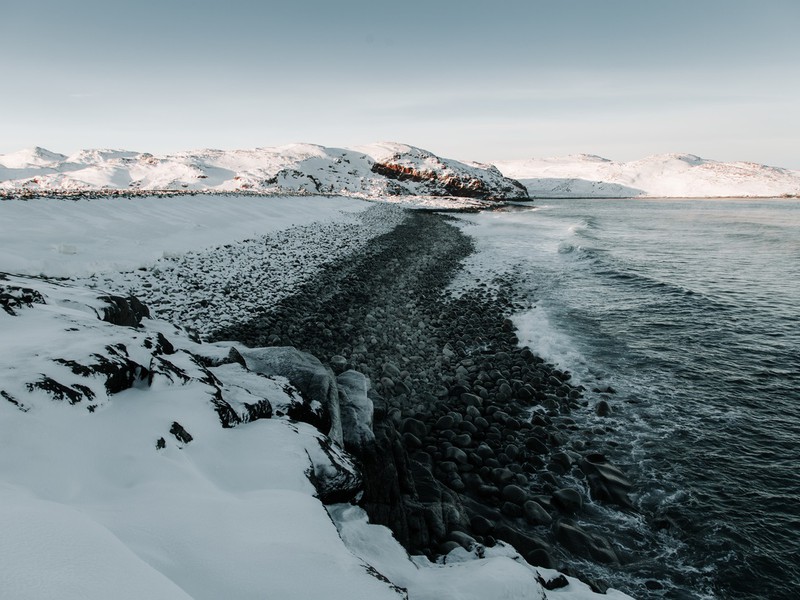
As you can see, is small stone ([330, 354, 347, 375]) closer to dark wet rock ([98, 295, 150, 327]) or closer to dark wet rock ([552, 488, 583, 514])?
dark wet rock ([98, 295, 150, 327])

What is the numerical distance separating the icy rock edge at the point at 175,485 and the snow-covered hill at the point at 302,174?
69370 millimetres

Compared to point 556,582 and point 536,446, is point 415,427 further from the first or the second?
point 556,582

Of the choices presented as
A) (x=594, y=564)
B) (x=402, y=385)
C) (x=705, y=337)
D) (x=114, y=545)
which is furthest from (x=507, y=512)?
(x=705, y=337)

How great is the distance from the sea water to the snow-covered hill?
205ft

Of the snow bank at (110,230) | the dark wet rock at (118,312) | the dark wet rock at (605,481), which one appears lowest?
the dark wet rock at (605,481)

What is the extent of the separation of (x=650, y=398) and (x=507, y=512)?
19.4 feet

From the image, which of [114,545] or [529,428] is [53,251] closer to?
[114,545]

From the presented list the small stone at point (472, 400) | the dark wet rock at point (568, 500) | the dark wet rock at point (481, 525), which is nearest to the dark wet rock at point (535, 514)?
the dark wet rock at point (568, 500)

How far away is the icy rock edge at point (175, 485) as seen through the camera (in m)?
2.58

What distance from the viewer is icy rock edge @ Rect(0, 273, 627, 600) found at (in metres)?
2.58

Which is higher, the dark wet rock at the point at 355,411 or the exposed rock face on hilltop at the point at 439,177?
the exposed rock face on hilltop at the point at 439,177

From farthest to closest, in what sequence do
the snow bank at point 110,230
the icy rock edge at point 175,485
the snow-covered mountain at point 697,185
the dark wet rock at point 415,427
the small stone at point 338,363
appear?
the snow-covered mountain at point 697,185 → the snow bank at point 110,230 → the small stone at point 338,363 → the dark wet rock at point 415,427 → the icy rock edge at point 175,485

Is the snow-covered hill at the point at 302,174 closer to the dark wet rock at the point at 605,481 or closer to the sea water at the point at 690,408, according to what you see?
the sea water at the point at 690,408

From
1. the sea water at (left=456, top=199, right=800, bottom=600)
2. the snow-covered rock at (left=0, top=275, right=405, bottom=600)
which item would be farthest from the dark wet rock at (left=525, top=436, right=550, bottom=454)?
the snow-covered rock at (left=0, top=275, right=405, bottom=600)
